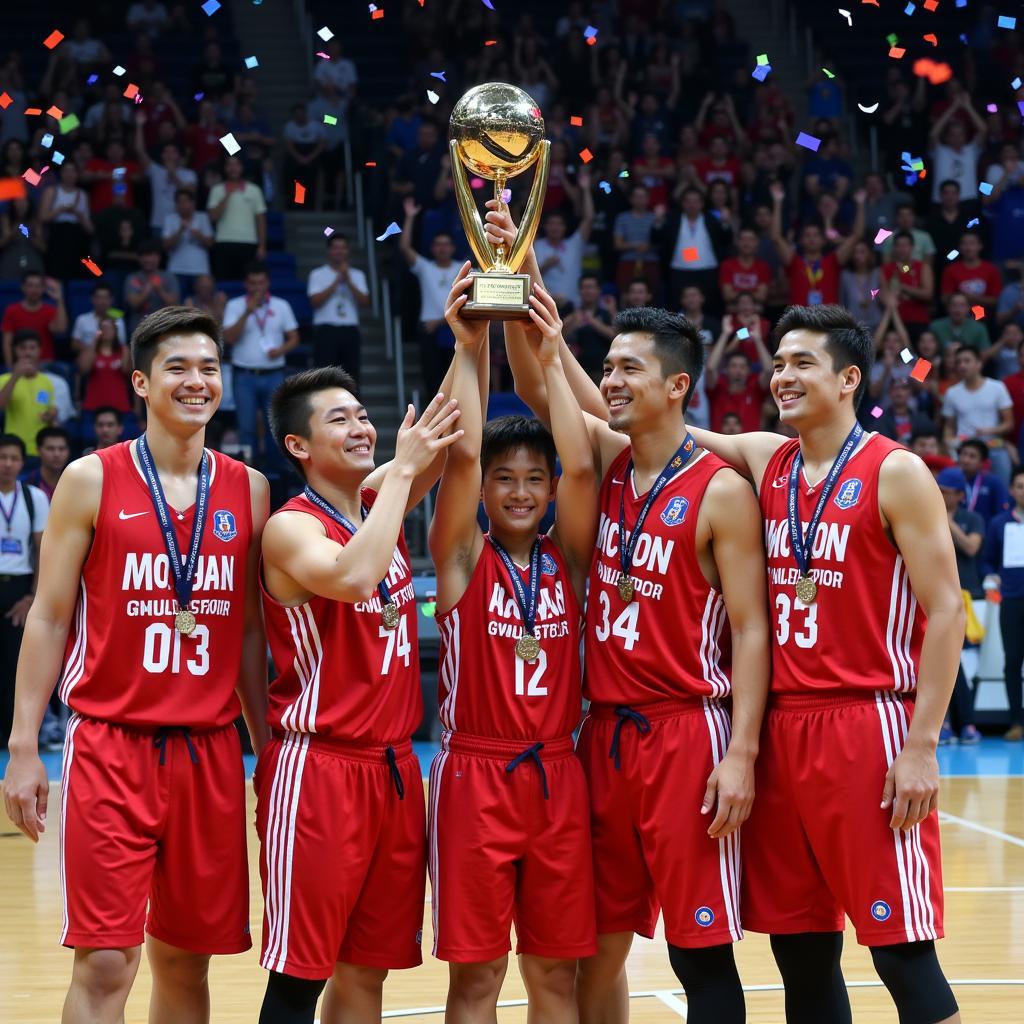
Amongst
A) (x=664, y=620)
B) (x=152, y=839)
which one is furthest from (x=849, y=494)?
(x=152, y=839)

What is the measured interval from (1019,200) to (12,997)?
1137 centimetres

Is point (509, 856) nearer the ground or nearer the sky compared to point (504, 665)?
nearer the ground

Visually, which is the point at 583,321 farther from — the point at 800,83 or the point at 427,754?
the point at 800,83

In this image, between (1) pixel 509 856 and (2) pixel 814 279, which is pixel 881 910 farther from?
(2) pixel 814 279

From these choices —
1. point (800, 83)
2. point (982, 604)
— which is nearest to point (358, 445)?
point (982, 604)

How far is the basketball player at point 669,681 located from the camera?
4.16 meters

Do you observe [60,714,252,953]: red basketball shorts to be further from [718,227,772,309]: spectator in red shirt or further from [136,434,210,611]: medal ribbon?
[718,227,772,309]: spectator in red shirt

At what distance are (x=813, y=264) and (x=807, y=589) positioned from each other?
9181 millimetres

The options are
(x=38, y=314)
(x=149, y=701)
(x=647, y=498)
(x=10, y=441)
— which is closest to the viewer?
(x=149, y=701)

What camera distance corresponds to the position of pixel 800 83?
17297 mm

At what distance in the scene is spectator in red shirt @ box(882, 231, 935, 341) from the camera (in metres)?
13.1

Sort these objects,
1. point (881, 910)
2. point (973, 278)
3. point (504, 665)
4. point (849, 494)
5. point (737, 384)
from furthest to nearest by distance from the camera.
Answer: point (973, 278)
point (737, 384)
point (504, 665)
point (849, 494)
point (881, 910)

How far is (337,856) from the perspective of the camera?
4.05 m

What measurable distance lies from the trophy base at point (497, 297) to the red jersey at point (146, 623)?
0.90 metres
